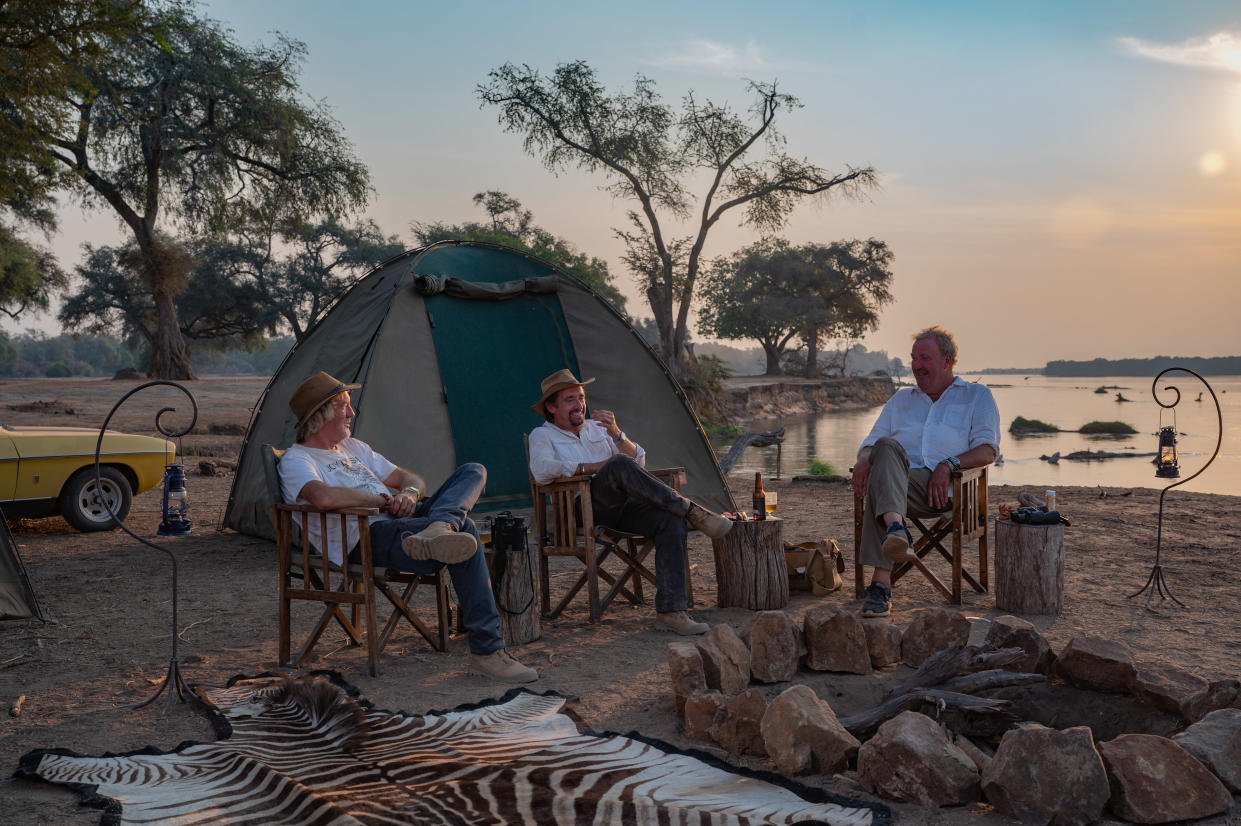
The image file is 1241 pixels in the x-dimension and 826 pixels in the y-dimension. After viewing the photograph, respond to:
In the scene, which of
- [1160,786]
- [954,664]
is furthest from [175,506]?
[1160,786]

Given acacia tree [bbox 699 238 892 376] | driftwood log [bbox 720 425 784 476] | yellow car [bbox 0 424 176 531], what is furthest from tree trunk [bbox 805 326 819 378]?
yellow car [bbox 0 424 176 531]

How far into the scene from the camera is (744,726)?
2.81 metres

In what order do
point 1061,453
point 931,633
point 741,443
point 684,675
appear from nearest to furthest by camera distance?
point 684,675
point 931,633
point 741,443
point 1061,453

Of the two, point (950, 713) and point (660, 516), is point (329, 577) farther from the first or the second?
point (950, 713)

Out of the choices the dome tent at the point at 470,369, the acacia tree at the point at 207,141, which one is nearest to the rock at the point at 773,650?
the dome tent at the point at 470,369

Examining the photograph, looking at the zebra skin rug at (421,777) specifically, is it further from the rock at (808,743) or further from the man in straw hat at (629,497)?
the man in straw hat at (629,497)

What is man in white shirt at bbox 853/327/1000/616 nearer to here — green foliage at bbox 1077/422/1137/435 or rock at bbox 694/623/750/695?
rock at bbox 694/623/750/695

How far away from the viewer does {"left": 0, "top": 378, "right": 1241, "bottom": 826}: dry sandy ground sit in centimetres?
311

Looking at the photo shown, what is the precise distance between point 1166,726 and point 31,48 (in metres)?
7.67

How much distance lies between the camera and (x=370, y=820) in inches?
89.3

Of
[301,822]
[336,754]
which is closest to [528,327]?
[336,754]

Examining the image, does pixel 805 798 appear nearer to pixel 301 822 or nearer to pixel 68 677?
pixel 301 822

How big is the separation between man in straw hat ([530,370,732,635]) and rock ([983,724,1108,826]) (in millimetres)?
1935

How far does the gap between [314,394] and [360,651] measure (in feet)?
3.81
